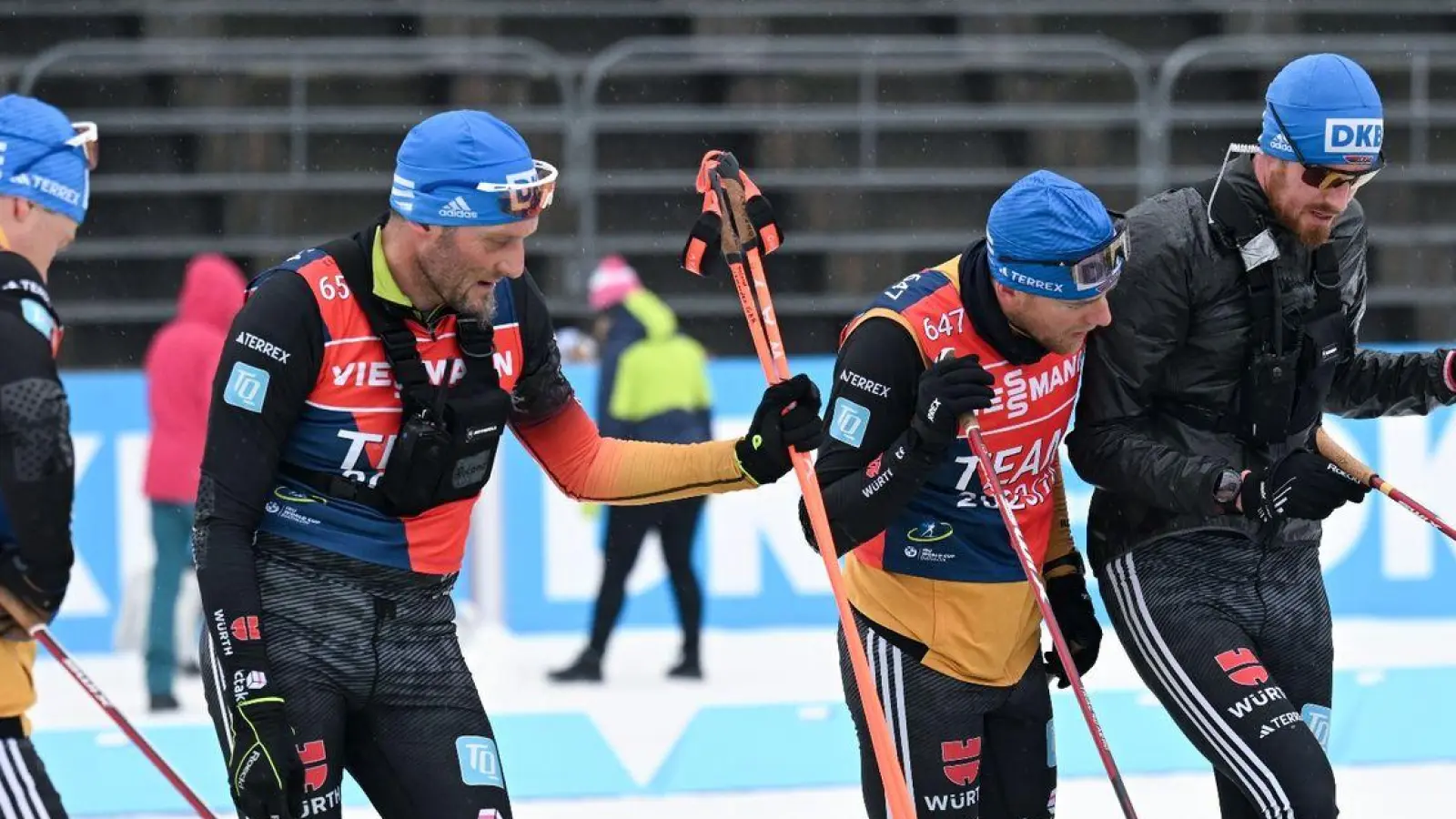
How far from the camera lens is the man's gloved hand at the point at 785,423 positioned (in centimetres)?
421

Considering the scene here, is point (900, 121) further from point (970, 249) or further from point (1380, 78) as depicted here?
point (970, 249)

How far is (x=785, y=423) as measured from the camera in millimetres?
4223

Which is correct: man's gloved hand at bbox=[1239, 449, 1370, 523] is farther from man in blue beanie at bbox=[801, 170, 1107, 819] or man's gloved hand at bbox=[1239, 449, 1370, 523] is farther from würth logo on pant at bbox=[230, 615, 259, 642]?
würth logo on pant at bbox=[230, 615, 259, 642]

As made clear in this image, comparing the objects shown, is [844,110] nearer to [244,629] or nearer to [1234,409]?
[1234,409]

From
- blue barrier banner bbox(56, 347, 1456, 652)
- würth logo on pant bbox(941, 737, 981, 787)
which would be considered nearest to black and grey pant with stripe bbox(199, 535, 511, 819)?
würth logo on pant bbox(941, 737, 981, 787)

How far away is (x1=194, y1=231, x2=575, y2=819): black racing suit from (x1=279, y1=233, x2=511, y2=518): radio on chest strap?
99 mm

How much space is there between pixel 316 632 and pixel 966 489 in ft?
4.61

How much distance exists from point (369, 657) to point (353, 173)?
8.68 metres

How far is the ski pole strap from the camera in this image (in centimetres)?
451

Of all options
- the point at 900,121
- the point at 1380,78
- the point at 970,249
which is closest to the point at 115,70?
the point at 900,121

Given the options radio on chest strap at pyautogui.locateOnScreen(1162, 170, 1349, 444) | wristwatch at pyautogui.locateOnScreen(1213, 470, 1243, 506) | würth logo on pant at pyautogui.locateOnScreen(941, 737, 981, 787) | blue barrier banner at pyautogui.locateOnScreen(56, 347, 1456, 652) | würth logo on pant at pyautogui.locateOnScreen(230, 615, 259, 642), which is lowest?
blue barrier banner at pyautogui.locateOnScreen(56, 347, 1456, 652)

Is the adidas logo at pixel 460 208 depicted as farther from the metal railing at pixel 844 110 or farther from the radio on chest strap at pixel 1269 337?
the metal railing at pixel 844 110

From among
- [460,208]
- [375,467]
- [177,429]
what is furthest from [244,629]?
[177,429]

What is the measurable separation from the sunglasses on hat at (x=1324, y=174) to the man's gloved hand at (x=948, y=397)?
0.90 m
